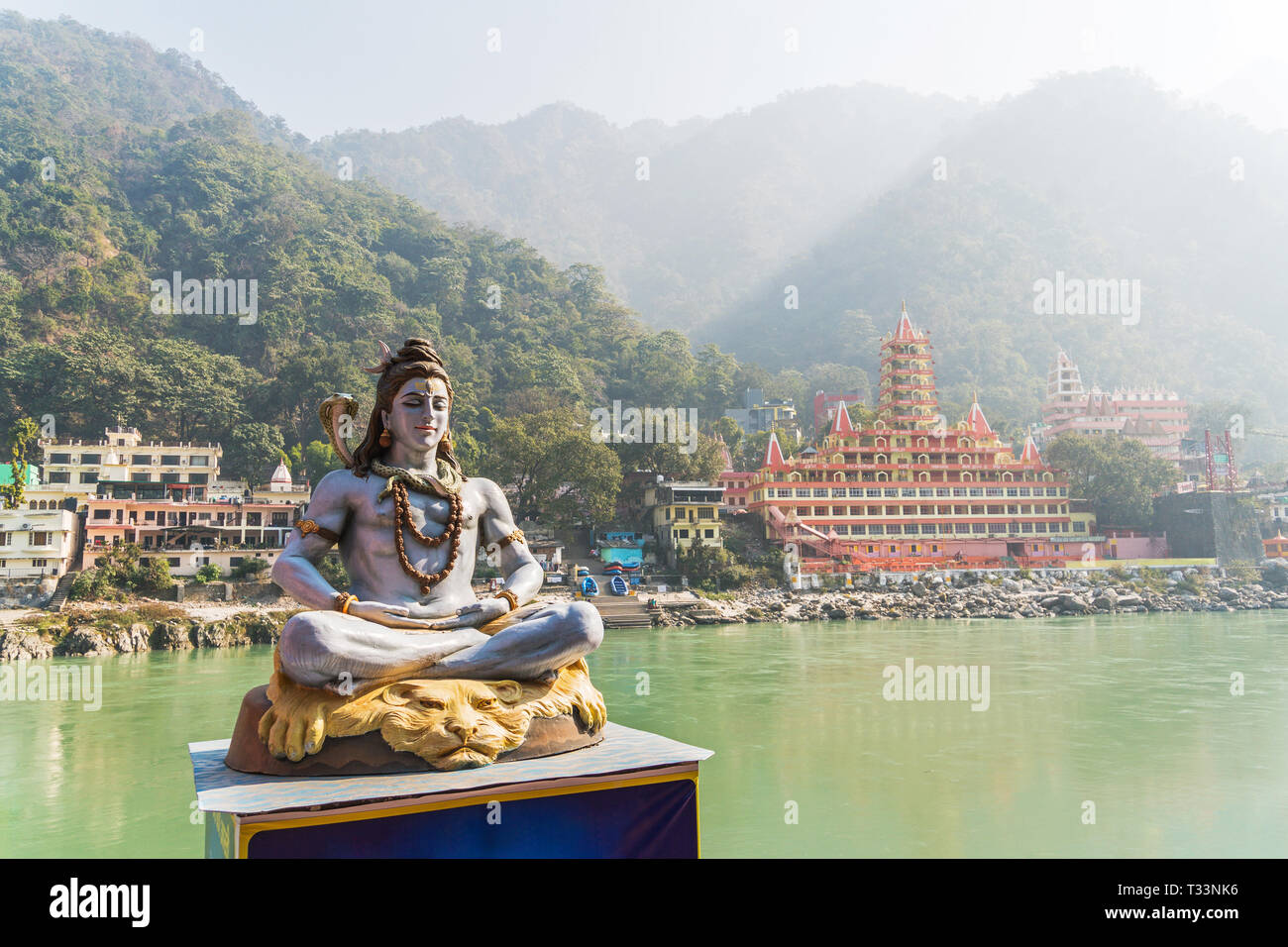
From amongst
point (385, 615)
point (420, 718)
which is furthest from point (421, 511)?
point (420, 718)

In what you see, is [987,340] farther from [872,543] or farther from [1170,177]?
[872,543]

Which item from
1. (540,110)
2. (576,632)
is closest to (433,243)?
(576,632)

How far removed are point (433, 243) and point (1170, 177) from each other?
87241mm

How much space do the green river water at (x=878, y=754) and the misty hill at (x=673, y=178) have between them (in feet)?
281

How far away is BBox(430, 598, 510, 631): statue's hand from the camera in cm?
416

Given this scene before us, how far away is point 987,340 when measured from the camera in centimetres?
8038

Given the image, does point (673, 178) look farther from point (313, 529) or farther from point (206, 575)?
point (313, 529)

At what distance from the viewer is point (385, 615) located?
407cm

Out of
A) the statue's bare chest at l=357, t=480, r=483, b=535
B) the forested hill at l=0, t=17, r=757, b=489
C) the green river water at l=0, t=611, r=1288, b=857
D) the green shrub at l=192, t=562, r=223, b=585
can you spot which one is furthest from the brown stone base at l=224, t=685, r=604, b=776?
the forested hill at l=0, t=17, r=757, b=489

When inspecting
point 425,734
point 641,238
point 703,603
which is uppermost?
point 641,238

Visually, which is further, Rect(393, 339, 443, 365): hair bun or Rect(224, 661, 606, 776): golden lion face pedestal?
Rect(393, 339, 443, 365): hair bun
